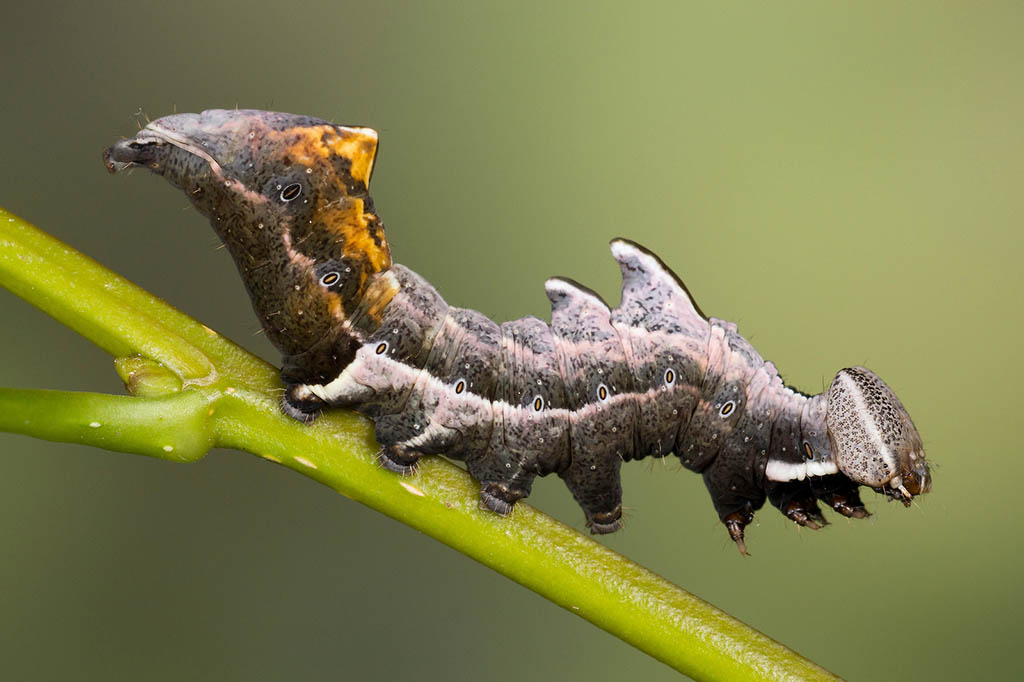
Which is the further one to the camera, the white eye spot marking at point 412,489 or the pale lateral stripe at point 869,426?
the pale lateral stripe at point 869,426

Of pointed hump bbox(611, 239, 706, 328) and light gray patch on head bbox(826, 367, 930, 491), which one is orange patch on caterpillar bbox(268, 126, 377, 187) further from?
light gray patch on head bbox(826, 367, 930, 491)

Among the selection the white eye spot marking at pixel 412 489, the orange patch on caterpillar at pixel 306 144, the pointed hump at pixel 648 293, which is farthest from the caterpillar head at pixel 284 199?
the pointed hump at pixel 648 293

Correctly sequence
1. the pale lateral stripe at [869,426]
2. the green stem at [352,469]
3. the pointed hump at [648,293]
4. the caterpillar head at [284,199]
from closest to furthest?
the green stem at [352,469] → the caterpillar head at [284,199] → the pale lateral stripe at [869,426] → the pointed hump at [648,293]

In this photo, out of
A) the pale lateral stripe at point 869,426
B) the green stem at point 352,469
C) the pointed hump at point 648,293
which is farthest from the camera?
the pointed hump at point 648,293

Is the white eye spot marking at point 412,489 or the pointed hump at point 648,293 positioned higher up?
the pointed hump at point 648,293

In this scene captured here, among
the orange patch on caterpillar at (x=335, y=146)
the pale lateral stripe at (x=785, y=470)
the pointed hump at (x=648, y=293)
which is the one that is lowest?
the pale lateral stripe at (x=785, y=470)

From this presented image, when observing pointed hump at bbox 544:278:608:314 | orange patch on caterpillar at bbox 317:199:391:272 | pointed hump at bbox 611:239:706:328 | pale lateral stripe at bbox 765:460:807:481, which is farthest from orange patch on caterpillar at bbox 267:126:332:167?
pale lateral stripe at bbox 765:460:807:481

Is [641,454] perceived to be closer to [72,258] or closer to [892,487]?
[892,487]

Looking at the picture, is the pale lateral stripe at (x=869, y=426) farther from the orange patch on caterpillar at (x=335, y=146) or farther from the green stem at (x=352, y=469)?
the orange patch on caterpillar at (x=335, y=146)

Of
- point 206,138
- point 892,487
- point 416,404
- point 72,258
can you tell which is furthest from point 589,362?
point 72,258
